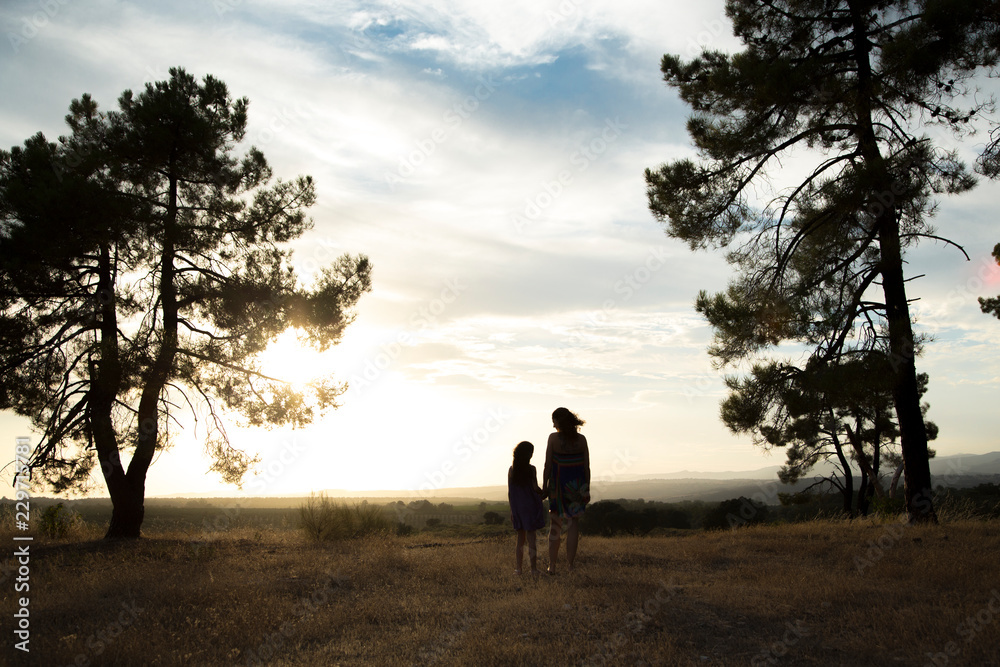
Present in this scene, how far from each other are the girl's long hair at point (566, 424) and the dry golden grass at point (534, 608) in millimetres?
1611

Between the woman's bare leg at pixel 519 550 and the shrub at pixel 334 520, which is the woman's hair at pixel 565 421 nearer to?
the woman's bare leg at pixel 519 550

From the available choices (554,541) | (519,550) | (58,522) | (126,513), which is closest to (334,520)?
(126,513)

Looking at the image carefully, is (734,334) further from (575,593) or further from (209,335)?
(209,335)

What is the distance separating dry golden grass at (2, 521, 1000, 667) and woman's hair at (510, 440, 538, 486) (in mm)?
1146

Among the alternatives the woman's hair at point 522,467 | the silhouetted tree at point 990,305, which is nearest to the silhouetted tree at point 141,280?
the woman's hair at point 522,467

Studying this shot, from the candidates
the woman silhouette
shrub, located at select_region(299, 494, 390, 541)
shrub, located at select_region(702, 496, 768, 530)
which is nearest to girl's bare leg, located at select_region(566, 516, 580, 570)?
the woman silhouette

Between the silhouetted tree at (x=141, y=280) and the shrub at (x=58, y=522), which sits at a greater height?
the silhouetted tree at (x=141, y=280)

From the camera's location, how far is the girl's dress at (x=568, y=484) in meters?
7.61

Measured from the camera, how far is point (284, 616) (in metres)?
5.83

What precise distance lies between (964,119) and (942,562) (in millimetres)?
7591

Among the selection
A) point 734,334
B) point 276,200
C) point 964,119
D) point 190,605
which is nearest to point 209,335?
point 276,200

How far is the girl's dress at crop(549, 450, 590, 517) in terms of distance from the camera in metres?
7.61

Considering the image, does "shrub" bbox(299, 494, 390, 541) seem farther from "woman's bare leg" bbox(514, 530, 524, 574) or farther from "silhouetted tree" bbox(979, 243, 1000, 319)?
"silhouetted tree" bbox(979, 243, 1000, 319)

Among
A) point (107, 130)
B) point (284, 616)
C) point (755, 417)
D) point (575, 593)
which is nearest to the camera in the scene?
point (284, 616)
